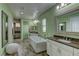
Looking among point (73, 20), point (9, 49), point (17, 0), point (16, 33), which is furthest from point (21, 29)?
point (17, 0)

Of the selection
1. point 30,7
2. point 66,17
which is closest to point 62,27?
point 66,17

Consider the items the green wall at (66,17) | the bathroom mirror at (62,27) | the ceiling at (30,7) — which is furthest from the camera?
the ceiling at (30,7)

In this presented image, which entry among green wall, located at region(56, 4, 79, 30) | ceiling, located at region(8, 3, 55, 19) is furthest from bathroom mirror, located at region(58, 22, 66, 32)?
ceiling, located at region(8, 3, 55, 19)

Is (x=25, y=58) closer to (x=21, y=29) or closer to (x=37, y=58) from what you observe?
(x=37, y=58)

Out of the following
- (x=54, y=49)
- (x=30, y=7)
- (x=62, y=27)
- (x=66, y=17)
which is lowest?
(x=54, y=49)

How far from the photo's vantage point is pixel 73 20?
2.83 metres

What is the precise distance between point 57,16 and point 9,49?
2.56 m

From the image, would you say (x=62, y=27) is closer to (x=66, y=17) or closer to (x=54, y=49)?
(x=66, y=17)

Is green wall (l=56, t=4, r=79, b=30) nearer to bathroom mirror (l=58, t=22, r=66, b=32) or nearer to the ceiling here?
bathroom mirror (l=58, t=22, r=66, b=32)

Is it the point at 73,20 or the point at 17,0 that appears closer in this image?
the point at 17,0

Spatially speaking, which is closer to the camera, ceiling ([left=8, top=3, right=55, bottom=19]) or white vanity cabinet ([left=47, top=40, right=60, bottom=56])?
white vanity cabinet ([left=47, top=40, right=60, bottom=56])

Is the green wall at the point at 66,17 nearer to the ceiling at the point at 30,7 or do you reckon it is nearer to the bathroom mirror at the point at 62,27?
the bathroom mirror at the point at 62,27

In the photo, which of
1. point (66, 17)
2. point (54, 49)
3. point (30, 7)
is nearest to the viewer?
point (54, 49)

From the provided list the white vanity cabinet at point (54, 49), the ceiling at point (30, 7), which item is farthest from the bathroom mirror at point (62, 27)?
the ceiling at point (30, 7)
